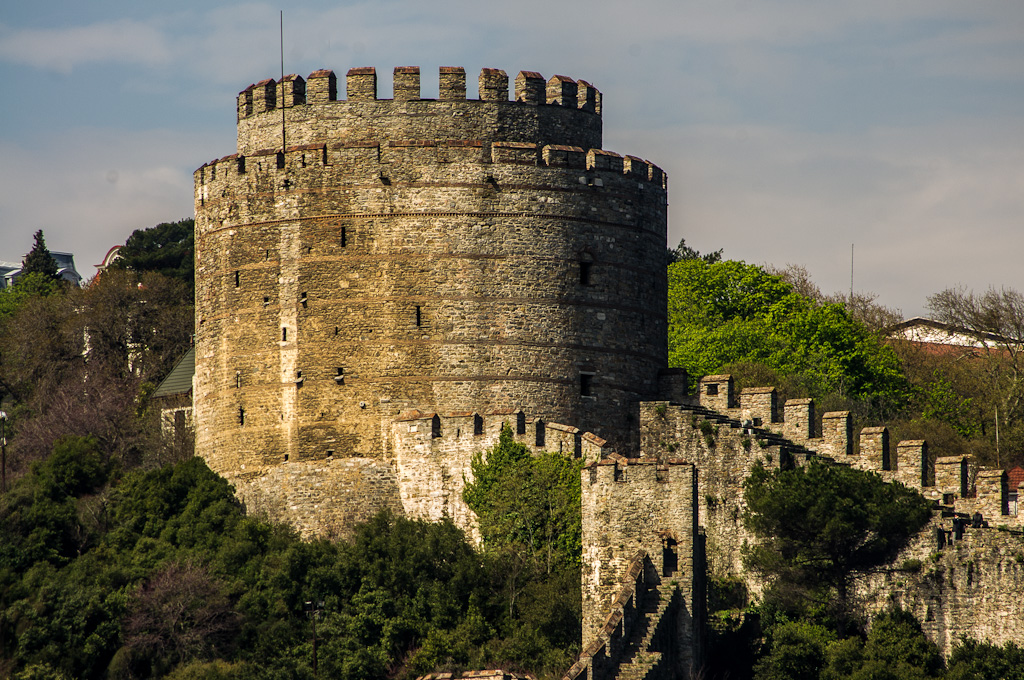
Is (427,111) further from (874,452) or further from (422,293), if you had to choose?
(874,452)

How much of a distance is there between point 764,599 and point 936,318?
31.0 metres

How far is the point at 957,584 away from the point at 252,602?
1587 centimetres

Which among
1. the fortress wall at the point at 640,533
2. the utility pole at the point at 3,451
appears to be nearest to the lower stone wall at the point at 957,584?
the fortress wall at the point at 640,533

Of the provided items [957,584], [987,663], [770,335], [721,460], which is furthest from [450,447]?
[770,335]

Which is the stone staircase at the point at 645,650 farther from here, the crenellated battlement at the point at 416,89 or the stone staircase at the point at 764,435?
the crenellated battlement at the point at 416,89

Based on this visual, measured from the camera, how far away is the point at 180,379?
55.6 metres

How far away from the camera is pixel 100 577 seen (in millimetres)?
44469

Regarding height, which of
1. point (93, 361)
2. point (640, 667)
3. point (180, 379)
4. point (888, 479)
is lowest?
point (640, 667)

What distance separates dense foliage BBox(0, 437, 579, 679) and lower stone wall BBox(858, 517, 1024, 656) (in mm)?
7547

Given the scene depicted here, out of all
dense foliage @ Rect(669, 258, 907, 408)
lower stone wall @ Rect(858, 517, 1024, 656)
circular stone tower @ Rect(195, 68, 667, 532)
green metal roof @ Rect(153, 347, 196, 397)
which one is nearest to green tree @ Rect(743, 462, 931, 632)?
lower stone wall @ Rect(858, 517, 1024, 656)

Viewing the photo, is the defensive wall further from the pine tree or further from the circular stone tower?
the pine tree

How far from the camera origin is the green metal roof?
5500 centimetres

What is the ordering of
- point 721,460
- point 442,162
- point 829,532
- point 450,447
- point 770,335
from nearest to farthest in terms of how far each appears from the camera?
point 829,532 → point 450,447 → point 721,460 → point 442,162 → point 770,335

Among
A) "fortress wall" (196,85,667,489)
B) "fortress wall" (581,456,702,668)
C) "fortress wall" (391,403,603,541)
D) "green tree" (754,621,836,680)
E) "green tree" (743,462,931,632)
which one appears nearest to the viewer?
"fortress wall" (581,456,702,668)
